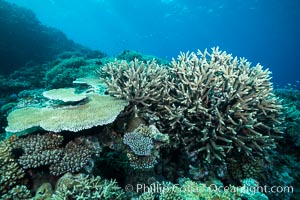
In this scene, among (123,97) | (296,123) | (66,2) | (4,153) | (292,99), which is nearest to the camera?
(4,153)

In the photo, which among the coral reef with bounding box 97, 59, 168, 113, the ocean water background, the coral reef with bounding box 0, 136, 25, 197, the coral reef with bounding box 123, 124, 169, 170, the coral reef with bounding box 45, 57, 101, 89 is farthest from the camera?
the ocean water background

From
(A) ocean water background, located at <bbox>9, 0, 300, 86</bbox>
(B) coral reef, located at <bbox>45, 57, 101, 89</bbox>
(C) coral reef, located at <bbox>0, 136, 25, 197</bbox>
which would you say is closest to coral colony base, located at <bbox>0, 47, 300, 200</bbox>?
(C) coral reef, located at <bbox>0, 136, 25, 197</bbox>

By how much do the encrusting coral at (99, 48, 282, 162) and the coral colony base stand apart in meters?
0.02

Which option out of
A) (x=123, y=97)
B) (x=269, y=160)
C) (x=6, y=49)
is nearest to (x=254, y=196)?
(x=269, y=160)

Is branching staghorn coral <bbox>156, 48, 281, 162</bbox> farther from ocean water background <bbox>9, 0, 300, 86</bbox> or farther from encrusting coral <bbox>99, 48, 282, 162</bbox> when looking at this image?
ocean water background <bbox>9, 0, 300, 86</bbox>

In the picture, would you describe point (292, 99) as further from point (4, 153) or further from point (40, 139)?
point (4, 153)

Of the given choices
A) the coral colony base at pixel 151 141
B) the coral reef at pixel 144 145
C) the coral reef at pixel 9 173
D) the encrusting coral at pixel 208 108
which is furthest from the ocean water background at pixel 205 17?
the coral reef at pixel 9 173

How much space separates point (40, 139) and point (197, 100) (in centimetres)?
284

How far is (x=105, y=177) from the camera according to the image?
3.39 meters

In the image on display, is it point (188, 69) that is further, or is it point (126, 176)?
point (188, 69)

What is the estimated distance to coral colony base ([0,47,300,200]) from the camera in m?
3.11

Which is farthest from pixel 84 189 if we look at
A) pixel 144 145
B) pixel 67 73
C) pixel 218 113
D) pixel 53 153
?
pixel 67 73

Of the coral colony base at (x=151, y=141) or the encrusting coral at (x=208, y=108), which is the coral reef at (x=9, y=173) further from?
the encrusting coral at (x=208, y=108)

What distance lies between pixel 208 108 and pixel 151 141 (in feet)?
4.20
